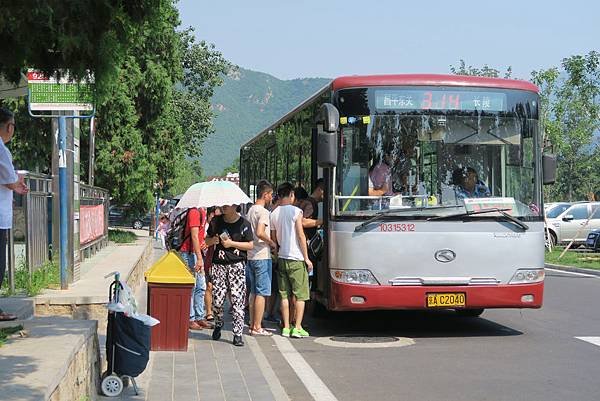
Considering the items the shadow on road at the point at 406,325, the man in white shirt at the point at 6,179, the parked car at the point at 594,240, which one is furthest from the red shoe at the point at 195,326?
the parked car at the point at 594,240

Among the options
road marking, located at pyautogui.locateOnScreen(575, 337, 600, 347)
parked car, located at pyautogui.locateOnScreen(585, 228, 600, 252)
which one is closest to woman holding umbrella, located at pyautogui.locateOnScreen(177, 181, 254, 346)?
road marking, located at pyautogui.locateOnScreen(575, 337, 600, 347)

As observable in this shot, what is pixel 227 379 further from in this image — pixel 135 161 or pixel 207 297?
pixel 135 161

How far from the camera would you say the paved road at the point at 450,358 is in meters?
8.27

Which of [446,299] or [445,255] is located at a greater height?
[445,255]

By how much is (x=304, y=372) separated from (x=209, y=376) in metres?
1.04

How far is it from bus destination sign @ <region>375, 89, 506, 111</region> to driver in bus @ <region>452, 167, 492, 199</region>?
0.83 metres

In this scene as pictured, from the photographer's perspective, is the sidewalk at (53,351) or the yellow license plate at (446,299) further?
the yellow license plate at (446,299)

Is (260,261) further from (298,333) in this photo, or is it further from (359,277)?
(359,277)

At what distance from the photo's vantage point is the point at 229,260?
35.8 ft

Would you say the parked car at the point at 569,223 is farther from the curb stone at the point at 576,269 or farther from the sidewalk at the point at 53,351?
the sidewalk at the point at 53,351

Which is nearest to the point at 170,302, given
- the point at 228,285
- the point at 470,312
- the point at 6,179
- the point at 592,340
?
the point at 228,285

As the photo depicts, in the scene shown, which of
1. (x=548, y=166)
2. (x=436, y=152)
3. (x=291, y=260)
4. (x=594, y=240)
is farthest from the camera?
(x=594, y=240)

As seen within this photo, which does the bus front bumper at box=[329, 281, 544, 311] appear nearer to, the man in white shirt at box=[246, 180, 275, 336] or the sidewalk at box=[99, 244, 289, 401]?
the man in white shirt at box=[246, 180, 275, 336]

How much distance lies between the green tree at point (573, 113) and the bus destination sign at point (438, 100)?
681 inches
